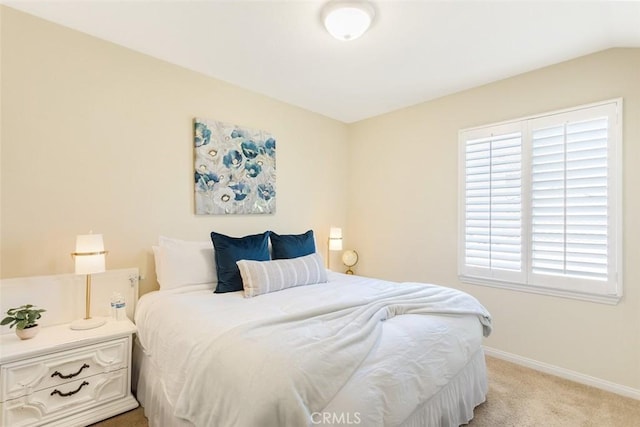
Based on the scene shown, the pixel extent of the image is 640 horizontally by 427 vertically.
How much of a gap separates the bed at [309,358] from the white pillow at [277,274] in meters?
0.07

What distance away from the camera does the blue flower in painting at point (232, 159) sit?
288 cm

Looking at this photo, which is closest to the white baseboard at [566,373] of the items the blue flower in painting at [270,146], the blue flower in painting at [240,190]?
the blue flower in painting at [240,190]

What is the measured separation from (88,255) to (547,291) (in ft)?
11.4

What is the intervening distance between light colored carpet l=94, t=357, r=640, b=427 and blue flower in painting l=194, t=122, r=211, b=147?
6.74 ft

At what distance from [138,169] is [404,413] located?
95.6 inches

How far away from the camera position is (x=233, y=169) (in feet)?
9.62

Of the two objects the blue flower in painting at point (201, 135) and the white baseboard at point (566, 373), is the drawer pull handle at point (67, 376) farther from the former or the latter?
the white baseboard at point (566, 373)

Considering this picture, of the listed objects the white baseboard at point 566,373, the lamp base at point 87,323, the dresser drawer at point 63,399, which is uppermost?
the lamp base at point 87,323

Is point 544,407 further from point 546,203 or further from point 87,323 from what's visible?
point 87,323

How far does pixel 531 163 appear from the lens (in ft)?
8.62

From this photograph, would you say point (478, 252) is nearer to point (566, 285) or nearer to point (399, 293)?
point (566, 285)

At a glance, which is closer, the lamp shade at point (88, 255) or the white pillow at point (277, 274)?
the lamp shade at point (88, 255)

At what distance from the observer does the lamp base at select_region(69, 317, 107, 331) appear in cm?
196

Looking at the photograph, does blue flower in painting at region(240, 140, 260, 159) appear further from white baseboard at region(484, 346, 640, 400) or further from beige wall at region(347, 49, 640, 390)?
white baseboard at region(484, 346, 640, 400)
